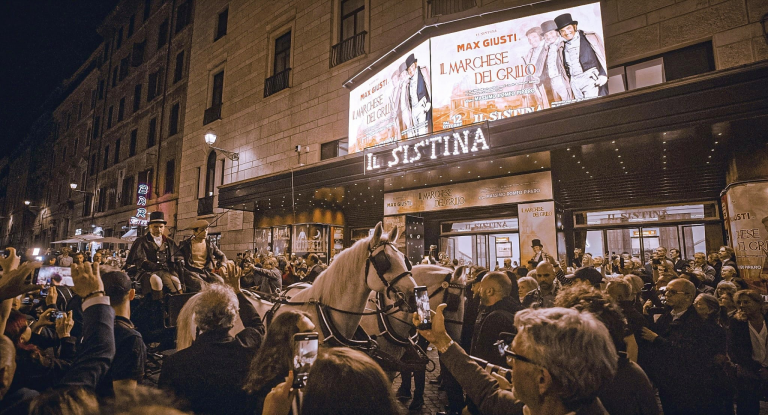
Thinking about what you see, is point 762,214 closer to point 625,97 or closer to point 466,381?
point 625,97

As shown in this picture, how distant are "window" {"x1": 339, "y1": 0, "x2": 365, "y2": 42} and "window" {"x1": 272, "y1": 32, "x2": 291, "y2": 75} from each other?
3.31m

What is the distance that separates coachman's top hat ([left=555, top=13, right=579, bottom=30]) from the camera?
9344 mm

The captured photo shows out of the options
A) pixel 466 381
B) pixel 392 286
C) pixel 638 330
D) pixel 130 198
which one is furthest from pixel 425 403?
pixel 130 198

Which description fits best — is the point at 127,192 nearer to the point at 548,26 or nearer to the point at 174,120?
the point at 174,120

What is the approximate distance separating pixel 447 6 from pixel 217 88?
1438 centimetres

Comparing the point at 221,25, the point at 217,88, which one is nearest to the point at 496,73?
the point at 217,88

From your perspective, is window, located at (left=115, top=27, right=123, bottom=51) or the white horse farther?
window, located at (left=115, top=27, right=123, bottom=51)

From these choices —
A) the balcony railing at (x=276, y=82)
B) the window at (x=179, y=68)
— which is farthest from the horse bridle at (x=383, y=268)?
the window at (x=179, y=68)

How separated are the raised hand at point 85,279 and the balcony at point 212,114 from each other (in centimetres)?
1954

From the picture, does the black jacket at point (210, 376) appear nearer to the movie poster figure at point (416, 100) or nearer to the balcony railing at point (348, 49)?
the movie poster figure at point (416, 100)

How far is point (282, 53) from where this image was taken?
17953 mm

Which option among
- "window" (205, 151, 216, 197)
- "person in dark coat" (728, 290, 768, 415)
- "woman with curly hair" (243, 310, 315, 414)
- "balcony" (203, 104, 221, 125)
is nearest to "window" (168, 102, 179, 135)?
"balcony" (203, 104, 221, 125)

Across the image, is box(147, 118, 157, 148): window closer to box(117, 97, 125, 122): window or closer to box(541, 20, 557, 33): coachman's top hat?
box(117, 97, 125, 122): window

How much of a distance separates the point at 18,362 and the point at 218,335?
132 cm
